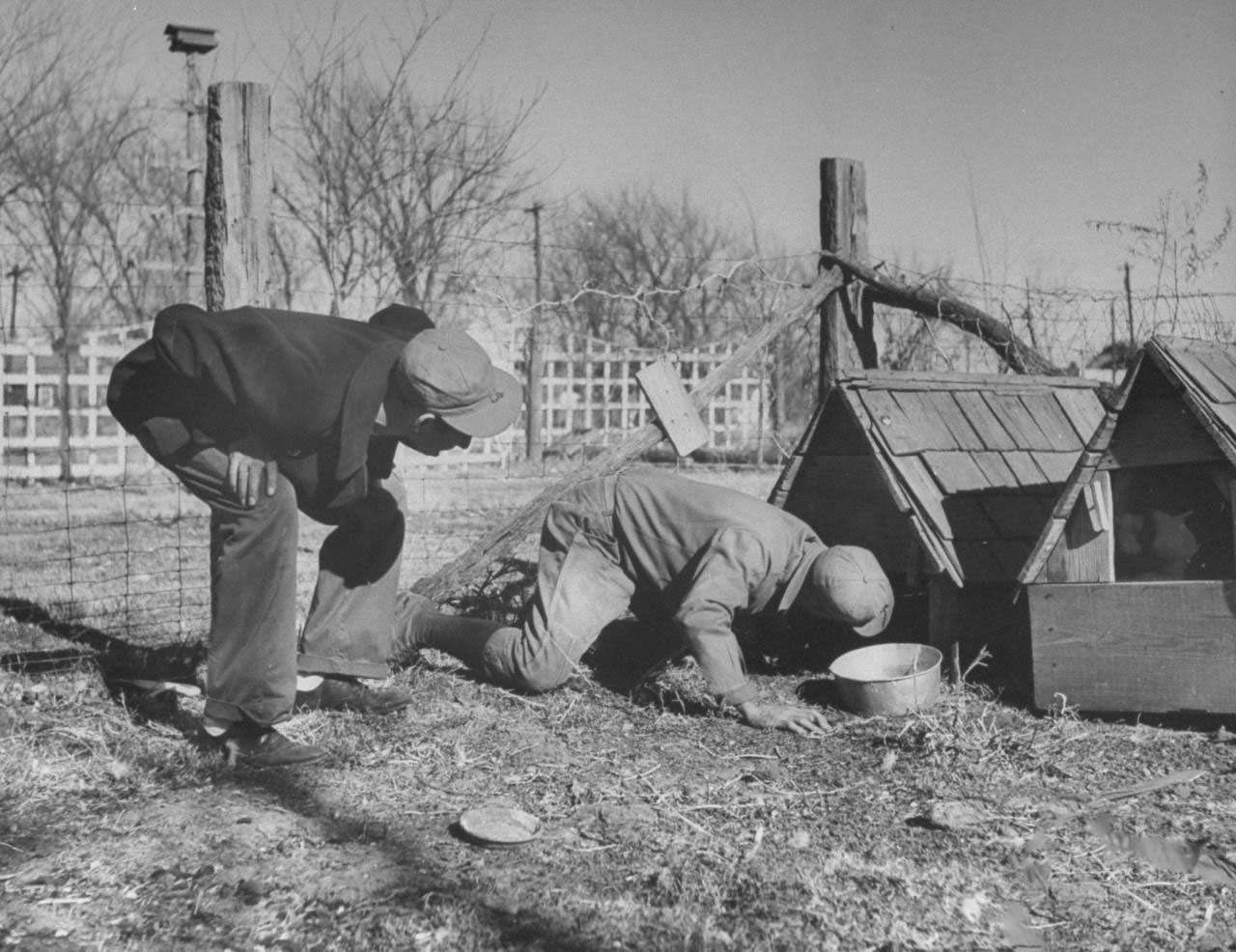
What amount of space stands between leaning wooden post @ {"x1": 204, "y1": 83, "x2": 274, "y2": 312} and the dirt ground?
5.32 ft

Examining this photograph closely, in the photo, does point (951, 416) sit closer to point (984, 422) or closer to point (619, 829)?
point (984, 422)

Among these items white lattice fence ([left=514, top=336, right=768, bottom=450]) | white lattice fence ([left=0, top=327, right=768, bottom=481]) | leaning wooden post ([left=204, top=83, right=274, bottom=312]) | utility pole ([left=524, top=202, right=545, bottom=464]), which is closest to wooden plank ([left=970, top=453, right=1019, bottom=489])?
leaning wooden post ([left=204, top=83, right=274, bottom=312])

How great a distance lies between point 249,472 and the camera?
12.7 ft

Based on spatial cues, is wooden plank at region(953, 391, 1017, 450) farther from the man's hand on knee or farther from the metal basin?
the man's hand on knee

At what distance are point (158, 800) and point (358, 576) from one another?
1.35 m

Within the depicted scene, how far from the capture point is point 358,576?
477 cm

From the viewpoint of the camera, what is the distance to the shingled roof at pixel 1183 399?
4.14 meters

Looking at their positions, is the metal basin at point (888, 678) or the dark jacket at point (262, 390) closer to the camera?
the dark jacket at point (262, 390)

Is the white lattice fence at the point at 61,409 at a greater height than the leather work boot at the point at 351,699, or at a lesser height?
greater

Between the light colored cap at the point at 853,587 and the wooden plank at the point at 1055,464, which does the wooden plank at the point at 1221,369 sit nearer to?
the wooden plank at the point at 1055,464

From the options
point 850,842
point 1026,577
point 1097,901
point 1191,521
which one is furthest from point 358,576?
point 1191,521

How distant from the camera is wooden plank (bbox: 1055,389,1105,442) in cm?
604

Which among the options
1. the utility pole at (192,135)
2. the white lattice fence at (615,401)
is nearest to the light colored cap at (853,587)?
the utility pole at (192,135)

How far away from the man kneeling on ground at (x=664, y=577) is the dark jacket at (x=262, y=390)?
48.5 inches
